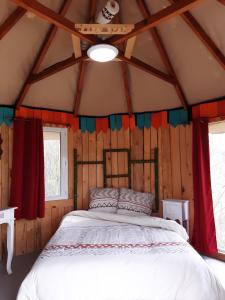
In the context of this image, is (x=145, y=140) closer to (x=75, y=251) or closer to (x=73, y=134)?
(x=73, y=134)

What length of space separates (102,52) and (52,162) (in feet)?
7.50

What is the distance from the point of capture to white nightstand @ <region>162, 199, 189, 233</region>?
3.51 metres

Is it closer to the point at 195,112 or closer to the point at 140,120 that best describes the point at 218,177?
the point at 195,112

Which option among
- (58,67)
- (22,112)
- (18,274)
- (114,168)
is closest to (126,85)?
(58,67)

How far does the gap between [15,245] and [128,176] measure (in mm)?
2068

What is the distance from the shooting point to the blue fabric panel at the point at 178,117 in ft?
12.5

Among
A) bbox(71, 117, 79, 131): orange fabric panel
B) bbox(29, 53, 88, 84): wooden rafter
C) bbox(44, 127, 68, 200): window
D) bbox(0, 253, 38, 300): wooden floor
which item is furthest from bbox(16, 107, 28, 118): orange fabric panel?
bbox(0, 253, 38, 300): wooden floor

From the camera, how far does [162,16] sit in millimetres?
2027

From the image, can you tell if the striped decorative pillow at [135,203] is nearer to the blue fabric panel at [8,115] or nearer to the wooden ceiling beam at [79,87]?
the wooden ceiling beam at [79,87]

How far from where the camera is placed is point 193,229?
354cm

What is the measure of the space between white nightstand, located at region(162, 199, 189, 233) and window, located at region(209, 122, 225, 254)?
18.0 inches

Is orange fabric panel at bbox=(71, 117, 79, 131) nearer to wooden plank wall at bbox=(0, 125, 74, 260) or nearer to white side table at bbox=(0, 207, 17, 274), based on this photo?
wooden plank wall at bbox=(0, 125, 74, 260)

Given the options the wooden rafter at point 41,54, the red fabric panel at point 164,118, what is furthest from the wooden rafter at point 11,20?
the red fabric panel at point 164,118

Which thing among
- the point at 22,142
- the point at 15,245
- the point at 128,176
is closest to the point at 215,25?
the point at 128,176
